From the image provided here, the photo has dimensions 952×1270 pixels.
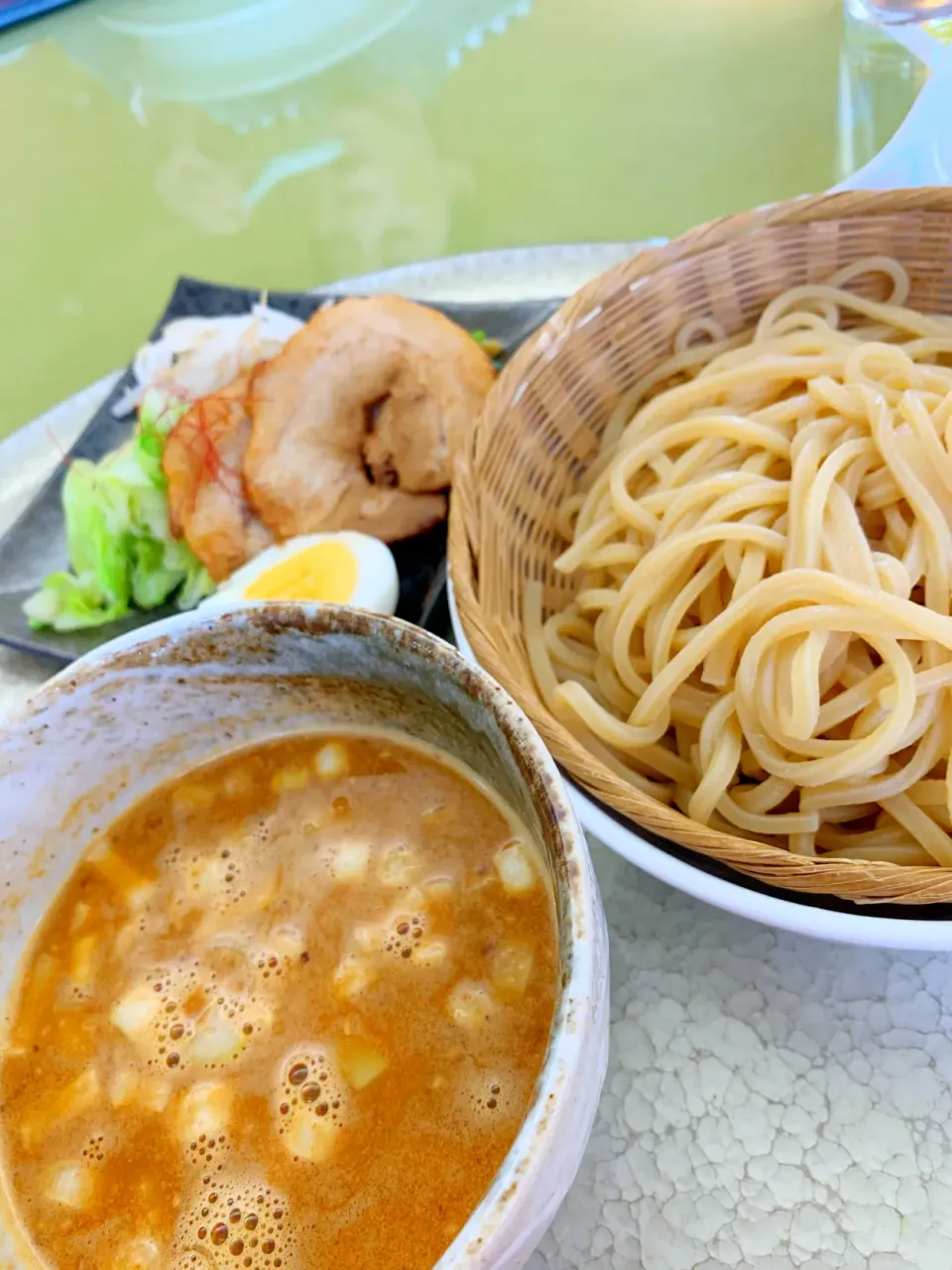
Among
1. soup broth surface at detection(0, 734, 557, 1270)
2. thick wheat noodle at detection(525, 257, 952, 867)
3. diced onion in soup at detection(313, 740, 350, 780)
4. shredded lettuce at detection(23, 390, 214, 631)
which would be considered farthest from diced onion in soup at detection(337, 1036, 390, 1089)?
shredded lettuce at detection(23, 390, 214, 631)

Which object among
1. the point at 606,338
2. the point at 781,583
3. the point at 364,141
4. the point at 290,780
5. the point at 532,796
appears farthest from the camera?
the point at 364,141

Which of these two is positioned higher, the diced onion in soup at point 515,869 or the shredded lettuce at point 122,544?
the diced onion in soup at point 515,869

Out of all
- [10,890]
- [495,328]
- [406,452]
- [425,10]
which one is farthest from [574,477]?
[425,10]

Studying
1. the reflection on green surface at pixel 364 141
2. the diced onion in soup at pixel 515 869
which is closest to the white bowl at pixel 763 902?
the diced onion in soup at pixel 515 869

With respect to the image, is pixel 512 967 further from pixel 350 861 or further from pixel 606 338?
pixel 606 338

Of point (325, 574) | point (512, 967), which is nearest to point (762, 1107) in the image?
point (512, 967)

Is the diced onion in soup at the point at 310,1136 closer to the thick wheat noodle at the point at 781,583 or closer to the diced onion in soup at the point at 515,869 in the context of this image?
the diced onion in soup at the point at 515,869

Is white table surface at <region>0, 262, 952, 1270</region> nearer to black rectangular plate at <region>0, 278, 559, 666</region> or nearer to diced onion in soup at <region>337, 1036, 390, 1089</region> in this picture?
diced onion in soup at <region>337, 1036, 390, 1089</region>
